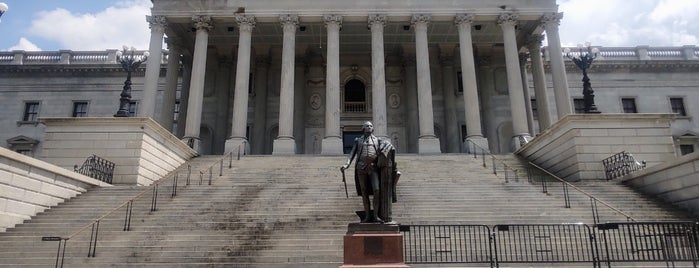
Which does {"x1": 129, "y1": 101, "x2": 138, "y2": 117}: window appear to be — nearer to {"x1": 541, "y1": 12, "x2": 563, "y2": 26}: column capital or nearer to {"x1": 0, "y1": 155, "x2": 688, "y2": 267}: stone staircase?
{"x1": 0, "y1": 155, "x2": 688, "y2": 267}: stone staircase

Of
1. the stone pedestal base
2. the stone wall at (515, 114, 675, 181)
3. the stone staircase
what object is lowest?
the stone pedestal base

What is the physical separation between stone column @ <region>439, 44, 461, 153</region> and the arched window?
252 inches

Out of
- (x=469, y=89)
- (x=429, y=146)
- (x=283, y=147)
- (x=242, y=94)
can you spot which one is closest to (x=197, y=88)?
(x=242, y=94)

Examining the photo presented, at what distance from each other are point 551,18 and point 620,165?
14573 millimetres

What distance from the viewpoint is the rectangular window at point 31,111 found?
131 feet

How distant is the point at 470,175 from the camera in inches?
777

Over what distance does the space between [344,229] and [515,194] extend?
664 centimetres

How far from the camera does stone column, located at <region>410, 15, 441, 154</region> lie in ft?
89.7

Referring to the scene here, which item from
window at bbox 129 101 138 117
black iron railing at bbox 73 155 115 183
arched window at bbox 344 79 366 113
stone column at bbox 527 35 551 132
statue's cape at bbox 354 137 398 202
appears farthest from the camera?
window at bbox 129 101 138 117

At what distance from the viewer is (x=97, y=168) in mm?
18547

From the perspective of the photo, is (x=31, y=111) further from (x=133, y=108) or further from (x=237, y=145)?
(x=237, y=145)

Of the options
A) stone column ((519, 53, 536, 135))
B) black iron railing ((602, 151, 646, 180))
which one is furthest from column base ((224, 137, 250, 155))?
stone column ((519, 53, 536, 135))

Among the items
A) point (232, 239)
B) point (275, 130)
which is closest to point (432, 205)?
point (232, 239)

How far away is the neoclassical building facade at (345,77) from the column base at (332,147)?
6 cm
